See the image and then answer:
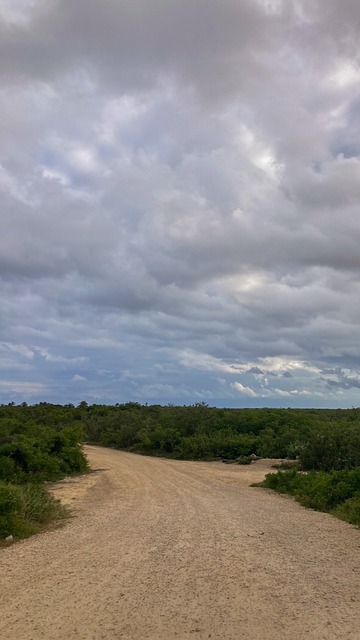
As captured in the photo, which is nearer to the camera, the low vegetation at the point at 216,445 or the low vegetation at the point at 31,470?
the low vegetation at the point at 31,470

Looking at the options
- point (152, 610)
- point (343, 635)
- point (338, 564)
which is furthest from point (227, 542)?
point (343, 635)

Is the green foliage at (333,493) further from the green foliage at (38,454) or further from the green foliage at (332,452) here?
the green foliage at (38,454)

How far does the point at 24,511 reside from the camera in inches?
513

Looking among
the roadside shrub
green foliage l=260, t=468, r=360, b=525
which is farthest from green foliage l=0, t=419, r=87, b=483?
the roadside shrub

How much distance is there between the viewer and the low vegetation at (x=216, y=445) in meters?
17.7

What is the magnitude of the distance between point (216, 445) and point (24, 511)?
998 inches

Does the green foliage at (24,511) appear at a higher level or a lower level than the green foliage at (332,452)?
lower

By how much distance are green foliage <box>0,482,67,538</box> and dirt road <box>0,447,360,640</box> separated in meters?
0.50

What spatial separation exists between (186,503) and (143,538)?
5.44 meters

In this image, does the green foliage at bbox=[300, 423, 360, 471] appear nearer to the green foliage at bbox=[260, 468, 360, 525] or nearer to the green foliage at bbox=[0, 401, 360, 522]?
the green foliage at bbox=[0, 401, 360, 522]

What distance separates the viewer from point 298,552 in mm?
10016

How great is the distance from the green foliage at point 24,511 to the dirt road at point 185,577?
500 millimetres

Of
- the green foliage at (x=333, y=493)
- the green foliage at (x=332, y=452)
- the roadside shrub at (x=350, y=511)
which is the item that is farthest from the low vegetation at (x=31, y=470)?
the green foliage at (x=332, y=452)

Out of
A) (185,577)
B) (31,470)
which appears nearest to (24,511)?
(185,577)
